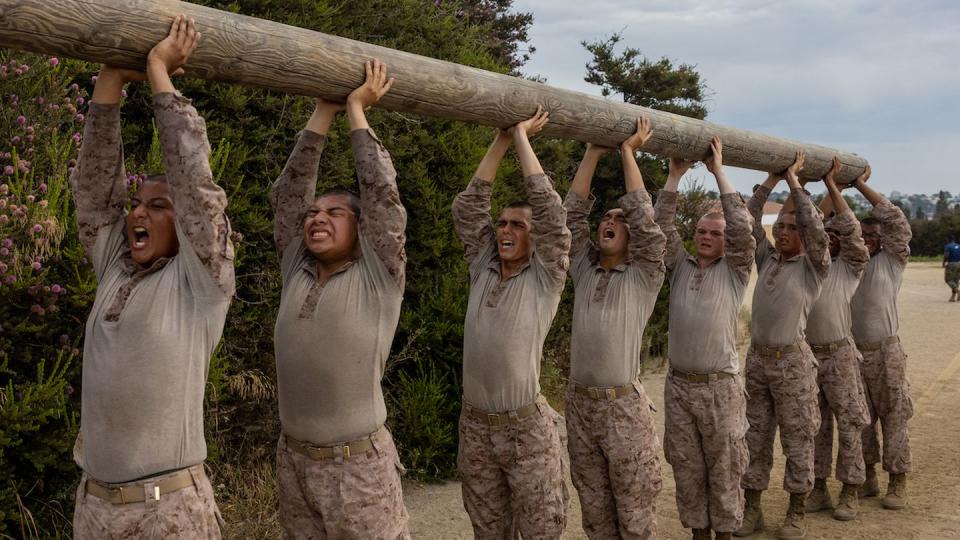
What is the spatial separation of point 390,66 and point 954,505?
19.9 ft

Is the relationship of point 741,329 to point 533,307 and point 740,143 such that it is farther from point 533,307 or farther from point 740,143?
point 533,307

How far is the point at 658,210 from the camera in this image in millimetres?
5672

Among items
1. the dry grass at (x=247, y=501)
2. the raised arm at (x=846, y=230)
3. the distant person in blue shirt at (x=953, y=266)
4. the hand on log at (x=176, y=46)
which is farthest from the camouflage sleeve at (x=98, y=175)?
the distant person in blue shirt at (x=953, y=266)

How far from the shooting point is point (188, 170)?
284 centimetres

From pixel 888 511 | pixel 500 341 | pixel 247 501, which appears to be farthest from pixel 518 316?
pixel 888 511

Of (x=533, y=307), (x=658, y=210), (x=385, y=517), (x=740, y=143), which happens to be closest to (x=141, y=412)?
(x=385, y=517)

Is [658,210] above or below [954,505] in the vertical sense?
above

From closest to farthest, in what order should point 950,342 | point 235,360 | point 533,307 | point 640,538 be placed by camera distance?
point 533,307 → point 640,538 → point 235,360 → point 950,342

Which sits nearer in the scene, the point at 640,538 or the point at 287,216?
the point at 287,216

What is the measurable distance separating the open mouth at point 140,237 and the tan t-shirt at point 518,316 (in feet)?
6.24

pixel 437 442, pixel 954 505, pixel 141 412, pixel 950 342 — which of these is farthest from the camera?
pixel 950 342

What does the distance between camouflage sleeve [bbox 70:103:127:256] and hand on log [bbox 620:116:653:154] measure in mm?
2823

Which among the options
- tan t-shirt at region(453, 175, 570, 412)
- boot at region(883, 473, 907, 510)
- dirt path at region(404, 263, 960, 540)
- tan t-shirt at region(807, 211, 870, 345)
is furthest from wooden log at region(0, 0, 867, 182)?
boot at region(883, 473, 907, 510)

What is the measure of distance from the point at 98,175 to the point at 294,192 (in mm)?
883
